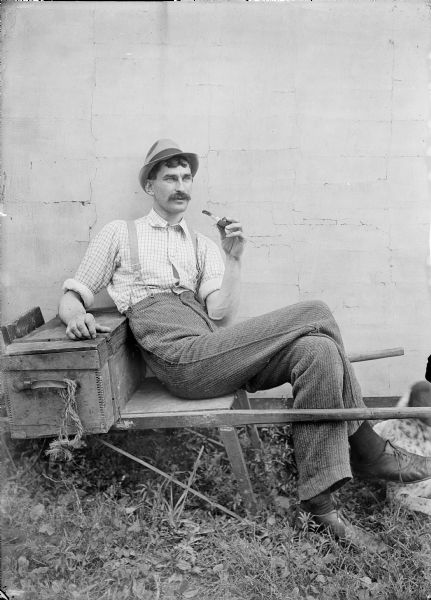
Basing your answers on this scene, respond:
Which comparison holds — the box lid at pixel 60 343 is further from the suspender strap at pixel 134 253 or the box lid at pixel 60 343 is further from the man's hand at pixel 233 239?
the man's hand at pixel 233 239

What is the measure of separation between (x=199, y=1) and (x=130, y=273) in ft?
5.64

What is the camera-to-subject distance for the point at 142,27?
361 centimetres

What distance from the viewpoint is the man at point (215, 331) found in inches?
110

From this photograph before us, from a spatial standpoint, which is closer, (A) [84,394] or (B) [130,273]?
(A) [84,394]

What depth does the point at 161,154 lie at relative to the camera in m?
3.38

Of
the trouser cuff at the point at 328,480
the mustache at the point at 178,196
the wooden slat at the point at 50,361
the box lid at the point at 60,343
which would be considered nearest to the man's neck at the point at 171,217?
the mustache at the point at 178,196

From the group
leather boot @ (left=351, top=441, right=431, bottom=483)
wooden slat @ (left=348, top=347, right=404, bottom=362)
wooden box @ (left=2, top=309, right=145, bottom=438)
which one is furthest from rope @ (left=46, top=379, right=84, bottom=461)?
wooden slat @ (left=348, top=347, right=404, bottom=362)

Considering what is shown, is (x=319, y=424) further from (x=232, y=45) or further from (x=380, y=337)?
(x=232, y=45)

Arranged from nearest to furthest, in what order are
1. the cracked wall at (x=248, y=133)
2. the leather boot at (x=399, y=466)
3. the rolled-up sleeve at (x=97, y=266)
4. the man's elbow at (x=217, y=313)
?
the leather boot at (x=399, y=466) < the rolled-up sleeve at (x=97, y=266) < the man's elbow at (x=217, y=313) < the cracked wall at (x=248, y=133)

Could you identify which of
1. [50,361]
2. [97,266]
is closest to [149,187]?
[97,266]

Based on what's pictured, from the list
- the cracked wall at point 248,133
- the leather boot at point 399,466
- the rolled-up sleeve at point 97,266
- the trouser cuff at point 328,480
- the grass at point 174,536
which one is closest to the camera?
the grass at point 174,536

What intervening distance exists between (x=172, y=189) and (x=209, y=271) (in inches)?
21.1

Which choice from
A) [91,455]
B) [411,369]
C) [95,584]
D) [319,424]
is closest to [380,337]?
[411,369]

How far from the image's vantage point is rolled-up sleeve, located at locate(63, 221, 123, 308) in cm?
333
